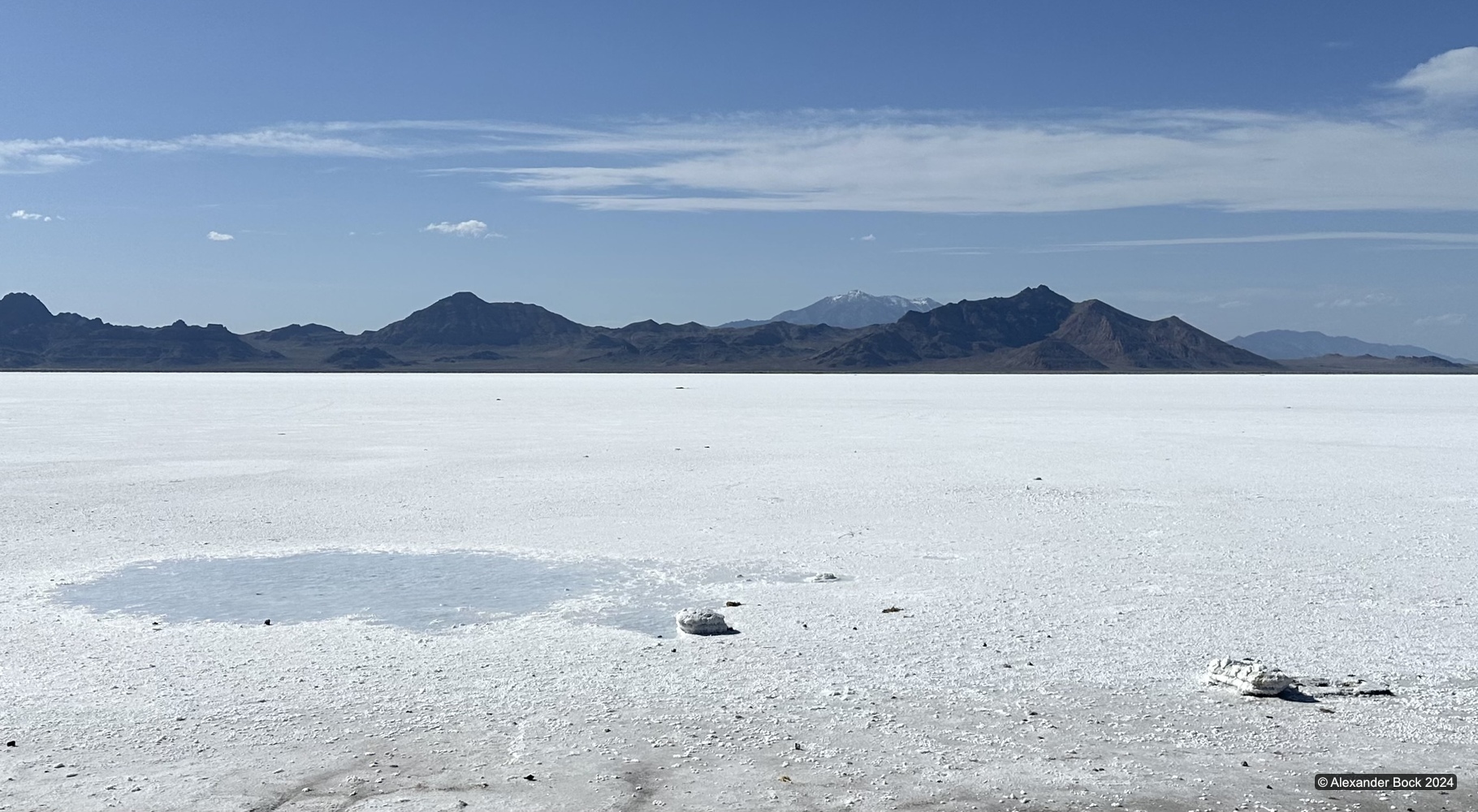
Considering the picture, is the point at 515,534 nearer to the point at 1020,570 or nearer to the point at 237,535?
the point at 237,535

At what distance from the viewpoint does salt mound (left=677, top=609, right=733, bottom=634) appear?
6031 mm

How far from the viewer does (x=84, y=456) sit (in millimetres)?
15133

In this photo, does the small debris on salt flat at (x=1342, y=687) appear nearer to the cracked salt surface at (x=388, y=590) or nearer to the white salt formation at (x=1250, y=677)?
the white salt formation at (x=1250, y=677)

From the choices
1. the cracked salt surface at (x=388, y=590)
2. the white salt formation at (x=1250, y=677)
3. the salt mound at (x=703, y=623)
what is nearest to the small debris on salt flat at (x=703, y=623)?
the salt mound at (x=703, y=623)

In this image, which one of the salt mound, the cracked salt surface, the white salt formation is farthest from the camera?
the cracked salt surface

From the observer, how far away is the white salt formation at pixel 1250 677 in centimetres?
491

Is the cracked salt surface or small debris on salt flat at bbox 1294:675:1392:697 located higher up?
small debris on salt flat at bbox 1294:675:1392:697

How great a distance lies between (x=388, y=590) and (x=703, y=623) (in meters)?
2.18

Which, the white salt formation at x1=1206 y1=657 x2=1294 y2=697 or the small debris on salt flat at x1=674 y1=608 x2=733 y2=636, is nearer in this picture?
the white salt formation at x1=1206 y1=657 x2=1294 y2=697

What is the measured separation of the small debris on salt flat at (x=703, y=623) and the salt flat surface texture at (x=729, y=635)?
134 millimetres

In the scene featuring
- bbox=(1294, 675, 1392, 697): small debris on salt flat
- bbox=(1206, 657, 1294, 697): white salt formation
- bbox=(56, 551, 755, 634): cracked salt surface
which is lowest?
bbox=(56, 551, 755, 634): cracked salt surface

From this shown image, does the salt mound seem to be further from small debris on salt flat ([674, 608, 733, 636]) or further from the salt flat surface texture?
the salt flat surface texture

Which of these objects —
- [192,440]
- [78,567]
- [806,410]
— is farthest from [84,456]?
[806,410]

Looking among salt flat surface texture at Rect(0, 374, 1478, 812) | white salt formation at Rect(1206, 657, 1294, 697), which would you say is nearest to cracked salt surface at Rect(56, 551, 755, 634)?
salt flat surface texture at Rect(0, 374, 1478, 812)
